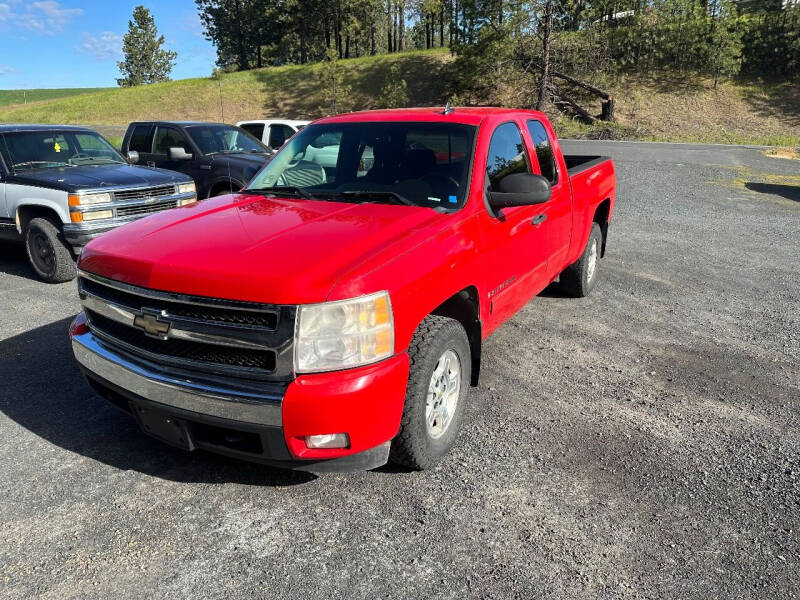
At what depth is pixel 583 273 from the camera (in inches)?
235

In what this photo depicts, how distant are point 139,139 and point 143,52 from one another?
87.2 m

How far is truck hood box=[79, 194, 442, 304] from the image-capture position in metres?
2.51

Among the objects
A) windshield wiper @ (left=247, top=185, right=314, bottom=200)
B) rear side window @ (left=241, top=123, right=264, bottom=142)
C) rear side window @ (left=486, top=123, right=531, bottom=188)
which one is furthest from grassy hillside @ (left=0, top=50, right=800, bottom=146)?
windshield wiper @ (left=247, top=185, right=314, bottom=200)

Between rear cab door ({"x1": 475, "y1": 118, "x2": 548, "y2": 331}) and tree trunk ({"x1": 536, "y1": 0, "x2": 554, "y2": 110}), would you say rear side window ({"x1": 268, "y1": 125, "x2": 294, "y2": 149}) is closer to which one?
rear cab door ({"x1": 475, "y1": 118, "x2": 548, "y2": 331})

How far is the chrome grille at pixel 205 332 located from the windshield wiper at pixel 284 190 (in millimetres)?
1296

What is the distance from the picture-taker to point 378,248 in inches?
109

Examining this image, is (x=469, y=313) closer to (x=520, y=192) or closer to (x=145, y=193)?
(x=520, y=192)

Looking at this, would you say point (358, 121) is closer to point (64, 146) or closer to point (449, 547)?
point (449, 547)

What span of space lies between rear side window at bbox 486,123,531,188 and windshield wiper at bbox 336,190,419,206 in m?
0.63

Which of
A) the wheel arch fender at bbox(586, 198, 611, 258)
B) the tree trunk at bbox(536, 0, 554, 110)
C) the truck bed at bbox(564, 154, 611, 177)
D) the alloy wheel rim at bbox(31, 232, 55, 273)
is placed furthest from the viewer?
the tree trunk at bbox(536, 0, 554, 110)

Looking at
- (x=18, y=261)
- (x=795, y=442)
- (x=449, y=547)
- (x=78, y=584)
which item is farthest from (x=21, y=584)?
(x=18, y=261)

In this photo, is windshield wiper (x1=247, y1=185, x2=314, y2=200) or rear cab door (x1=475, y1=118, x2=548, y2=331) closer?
rear cab door (x1=475, y1=118, x2=548, y2=331)

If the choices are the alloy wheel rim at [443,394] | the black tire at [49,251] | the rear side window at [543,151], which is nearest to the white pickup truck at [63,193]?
the black tire at [49,251]

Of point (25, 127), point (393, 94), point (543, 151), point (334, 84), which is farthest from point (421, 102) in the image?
point (543, 151)
